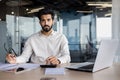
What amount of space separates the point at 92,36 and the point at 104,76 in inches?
179

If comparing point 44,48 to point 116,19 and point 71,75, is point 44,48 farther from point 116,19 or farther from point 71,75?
point 116,19

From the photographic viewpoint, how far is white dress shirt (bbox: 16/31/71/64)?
8.29ft

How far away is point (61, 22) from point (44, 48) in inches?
147

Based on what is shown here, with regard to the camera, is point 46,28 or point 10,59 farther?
point 46,28

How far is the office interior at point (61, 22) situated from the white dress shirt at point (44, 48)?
3.41 metres

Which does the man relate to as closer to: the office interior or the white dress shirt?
the white dress shirt

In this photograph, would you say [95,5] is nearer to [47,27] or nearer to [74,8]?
[74,8]

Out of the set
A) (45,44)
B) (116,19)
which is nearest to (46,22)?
(45,44)

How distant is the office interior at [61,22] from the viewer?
20.0 ft

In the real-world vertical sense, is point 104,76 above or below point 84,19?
below

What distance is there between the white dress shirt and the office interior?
134 inches

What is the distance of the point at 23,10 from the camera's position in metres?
6.38

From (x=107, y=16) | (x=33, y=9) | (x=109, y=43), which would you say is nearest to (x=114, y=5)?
(x=107, y=16)

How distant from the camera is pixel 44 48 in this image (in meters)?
2.59
